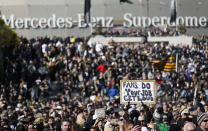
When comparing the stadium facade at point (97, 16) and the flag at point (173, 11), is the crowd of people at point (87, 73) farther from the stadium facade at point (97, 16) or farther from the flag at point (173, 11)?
the stadium facade at point (97, 16)

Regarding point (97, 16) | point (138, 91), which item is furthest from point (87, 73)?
point (97, 16)

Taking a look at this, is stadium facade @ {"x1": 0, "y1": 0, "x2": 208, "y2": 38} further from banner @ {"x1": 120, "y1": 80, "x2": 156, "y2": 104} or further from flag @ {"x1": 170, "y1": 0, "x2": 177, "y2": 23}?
banner @ {"x1": 120, "y1": 80, "x2": 156, "y2": 104}

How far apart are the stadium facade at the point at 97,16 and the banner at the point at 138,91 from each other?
1683 inches

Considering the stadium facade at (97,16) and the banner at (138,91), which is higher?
the stadium facade at (97,16)

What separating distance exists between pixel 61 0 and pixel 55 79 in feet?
103

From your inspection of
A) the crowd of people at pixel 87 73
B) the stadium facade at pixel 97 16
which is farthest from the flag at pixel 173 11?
the crowd of people at pixel 87 73

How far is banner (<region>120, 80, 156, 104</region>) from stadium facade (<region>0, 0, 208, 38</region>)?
42.8 m

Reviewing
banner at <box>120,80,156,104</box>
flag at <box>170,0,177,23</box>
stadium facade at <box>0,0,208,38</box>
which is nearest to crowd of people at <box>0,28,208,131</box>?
banner at <box>120,80,156,104</box>

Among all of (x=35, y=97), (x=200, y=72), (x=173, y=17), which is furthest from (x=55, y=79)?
(x=173, y=17)

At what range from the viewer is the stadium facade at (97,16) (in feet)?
192

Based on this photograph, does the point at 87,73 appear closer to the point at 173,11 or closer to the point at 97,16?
the point at 173,11

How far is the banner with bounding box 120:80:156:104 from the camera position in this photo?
50.3 feet

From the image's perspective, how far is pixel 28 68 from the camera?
29203 mm

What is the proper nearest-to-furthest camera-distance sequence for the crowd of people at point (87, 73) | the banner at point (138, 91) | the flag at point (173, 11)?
the banner at point (138, 91)
the crowd of people at point (87, 73)
the flag at point (173, 11)
